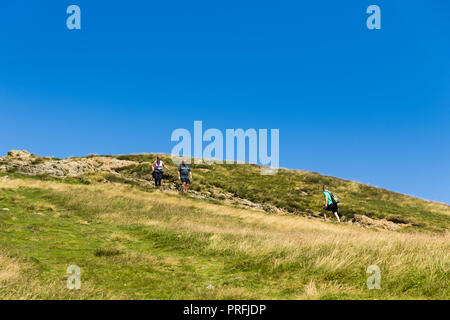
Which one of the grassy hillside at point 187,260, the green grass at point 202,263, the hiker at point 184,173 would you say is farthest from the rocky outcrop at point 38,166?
the green grass at point 202,263

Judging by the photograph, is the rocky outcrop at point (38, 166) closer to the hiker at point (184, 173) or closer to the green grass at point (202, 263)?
the hiker at point (184, 173)

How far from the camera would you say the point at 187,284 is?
7250mm

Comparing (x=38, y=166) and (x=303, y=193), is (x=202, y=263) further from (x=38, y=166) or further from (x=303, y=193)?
(x=303, y=193)

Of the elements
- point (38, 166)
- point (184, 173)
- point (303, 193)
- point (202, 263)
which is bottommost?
point (202, 263)

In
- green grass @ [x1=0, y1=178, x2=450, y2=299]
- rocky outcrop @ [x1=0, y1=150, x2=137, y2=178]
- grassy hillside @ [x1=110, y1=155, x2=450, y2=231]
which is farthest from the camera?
rocky outcrop @ [x1=0, y1=150, x2=137, y2=178]

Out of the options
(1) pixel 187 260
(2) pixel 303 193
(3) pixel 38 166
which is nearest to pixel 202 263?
(1) pixel 187 260

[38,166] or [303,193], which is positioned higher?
[38,166]

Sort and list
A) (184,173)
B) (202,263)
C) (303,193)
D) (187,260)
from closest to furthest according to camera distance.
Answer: (202,263), (187,260), (184,173), (303,193)

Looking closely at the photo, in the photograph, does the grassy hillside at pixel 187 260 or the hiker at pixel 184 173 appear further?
the hiker at pixel 184 173

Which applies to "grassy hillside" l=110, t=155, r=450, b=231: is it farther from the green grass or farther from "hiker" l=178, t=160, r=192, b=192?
the green grass

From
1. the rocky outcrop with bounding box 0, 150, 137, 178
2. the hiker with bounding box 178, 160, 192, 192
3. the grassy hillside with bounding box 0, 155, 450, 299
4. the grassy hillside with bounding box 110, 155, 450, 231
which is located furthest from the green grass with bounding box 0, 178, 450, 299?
the grassy hillside with bounding box 110, 155, 450, 231

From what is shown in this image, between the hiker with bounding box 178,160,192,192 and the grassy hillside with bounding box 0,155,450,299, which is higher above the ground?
the hiker with bounding box 178,160,192,192
